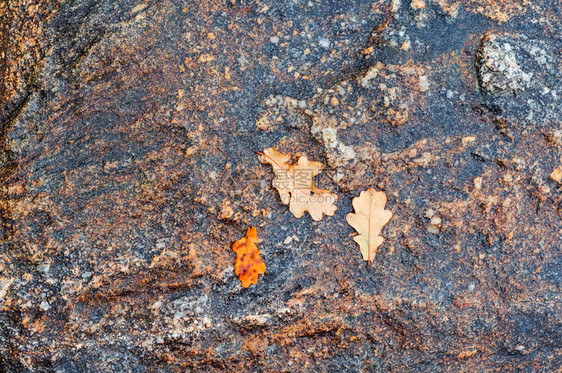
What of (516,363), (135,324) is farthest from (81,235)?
(516,363)

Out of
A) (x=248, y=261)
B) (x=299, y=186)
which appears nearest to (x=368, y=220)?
(x=299, y=186)

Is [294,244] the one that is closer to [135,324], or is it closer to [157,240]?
[157,240]

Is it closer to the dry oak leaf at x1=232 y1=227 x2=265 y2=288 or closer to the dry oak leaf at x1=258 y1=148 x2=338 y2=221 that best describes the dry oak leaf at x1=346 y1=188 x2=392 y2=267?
the dry oak leaf at x1=258 y1=148 x2=338 y2=221


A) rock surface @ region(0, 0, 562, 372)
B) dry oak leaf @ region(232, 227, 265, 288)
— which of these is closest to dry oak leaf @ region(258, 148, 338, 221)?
rock surface @ region(0, 0, 562, 372)

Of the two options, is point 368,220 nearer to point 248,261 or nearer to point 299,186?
point 299,186

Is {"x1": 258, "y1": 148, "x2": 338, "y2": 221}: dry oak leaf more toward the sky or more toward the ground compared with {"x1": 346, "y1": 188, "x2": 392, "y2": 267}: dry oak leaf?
more toward the sky
